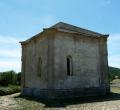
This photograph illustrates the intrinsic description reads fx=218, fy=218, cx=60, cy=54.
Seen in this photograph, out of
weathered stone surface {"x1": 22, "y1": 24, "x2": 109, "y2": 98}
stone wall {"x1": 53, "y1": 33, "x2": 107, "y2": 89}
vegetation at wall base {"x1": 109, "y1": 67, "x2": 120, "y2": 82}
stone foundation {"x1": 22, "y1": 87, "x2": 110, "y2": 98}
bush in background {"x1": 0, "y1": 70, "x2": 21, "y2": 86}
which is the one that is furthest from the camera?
vegetation at wall base {"x1": 109, "y1": 67, "x2": 120, "y2": 82}

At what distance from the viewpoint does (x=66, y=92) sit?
822 inches

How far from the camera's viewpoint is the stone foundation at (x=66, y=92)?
20159 millimetres

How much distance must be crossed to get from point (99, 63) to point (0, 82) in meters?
18.6

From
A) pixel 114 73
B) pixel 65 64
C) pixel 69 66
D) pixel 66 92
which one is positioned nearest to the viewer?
pixel 66 92

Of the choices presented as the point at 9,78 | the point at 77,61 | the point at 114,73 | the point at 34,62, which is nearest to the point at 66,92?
the point at 77,61

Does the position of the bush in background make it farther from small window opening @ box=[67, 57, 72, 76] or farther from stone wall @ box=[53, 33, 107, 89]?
stone wall @ box=[53, 33, 107, 89]

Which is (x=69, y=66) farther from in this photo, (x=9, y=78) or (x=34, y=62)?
(x=9, y=78)

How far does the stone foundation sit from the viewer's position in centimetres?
2016

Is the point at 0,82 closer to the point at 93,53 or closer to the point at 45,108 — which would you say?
the point at 93,53

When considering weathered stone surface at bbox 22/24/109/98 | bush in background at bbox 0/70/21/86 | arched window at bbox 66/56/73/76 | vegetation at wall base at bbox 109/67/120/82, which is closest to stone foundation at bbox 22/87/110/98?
weathered stone surface at bbox 22/24/109/98

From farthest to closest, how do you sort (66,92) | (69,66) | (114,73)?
(114,73)
(69,66)
(66,92)

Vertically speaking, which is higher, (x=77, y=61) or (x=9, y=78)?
(x=77, y=61)

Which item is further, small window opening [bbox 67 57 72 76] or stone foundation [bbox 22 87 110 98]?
small window opening [bbox 67 57 72 76]

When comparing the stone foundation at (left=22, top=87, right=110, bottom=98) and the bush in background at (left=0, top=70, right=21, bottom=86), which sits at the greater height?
the bush in background at (left=0, top=70, right=21, bottom=86)
